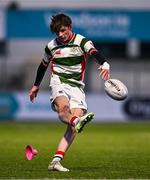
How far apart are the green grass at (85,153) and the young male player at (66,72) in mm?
569

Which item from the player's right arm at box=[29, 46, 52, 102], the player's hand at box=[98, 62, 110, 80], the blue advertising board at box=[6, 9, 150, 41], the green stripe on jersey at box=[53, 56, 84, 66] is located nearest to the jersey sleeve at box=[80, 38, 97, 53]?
the green stripe on jersey at box=[53, 56, 84, 66]

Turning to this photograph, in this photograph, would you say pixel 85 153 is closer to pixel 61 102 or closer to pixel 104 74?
pixel 61 102

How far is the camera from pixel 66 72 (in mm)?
13188

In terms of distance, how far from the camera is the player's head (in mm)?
12883

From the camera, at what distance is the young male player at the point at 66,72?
12.9 m

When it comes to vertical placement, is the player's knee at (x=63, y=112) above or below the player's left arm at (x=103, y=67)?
below

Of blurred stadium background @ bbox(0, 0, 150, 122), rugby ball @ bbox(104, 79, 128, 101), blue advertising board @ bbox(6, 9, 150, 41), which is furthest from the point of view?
blue advertising board @ bbox(6, 9, 150, 41)

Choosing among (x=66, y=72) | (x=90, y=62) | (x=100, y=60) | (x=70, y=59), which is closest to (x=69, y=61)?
(x=70, y=59)

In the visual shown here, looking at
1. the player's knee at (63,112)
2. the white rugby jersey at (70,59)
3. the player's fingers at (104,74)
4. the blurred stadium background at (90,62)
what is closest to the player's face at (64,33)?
the white rugby jersey at (70,59)

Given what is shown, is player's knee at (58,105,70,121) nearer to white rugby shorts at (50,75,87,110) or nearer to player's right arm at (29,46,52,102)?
white rugby shorts at (50,75,87,110)

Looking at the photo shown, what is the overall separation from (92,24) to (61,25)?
23.2 meters

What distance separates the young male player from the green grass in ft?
1.87

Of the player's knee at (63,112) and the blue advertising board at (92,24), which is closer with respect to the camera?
the player's knee at (63,112)

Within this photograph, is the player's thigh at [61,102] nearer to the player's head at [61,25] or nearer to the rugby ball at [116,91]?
the rugby ball at [116,91]
